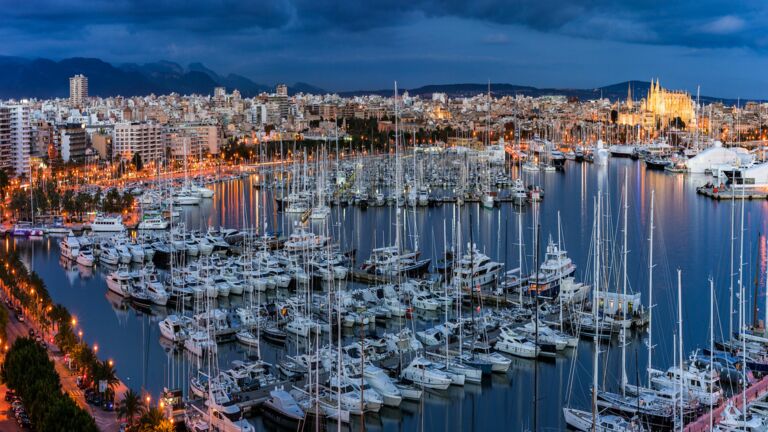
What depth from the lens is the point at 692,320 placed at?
1184 cm

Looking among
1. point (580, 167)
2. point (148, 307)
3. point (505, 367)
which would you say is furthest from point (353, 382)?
point (580, 167)

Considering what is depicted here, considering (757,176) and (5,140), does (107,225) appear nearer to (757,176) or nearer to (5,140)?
(5,140)

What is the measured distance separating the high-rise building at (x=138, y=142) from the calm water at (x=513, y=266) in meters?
7.11

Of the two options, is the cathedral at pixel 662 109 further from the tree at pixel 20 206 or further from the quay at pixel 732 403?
the quay at pixel 732 403

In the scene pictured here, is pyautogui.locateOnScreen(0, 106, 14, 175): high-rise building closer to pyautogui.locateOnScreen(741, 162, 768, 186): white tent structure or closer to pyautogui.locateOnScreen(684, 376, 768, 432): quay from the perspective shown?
pyautogui.locateOnScreen(741, 162, 768, 186): white tent structure

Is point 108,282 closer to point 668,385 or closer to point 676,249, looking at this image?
point 668,385

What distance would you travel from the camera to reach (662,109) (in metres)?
66.1

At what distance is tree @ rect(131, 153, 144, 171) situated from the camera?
33.3m

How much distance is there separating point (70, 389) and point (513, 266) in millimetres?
8828

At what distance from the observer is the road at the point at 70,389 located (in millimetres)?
7513

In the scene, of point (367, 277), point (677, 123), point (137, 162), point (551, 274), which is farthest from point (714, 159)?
point (677, 123)

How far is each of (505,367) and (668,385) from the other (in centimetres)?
178

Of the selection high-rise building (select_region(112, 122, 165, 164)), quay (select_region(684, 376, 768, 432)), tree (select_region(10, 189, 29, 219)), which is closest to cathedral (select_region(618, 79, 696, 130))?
high-rise building (select_region(112, 122, 165, 164))

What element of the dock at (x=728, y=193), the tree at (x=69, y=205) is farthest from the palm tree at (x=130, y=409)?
the dock at (x=728, y=193)
